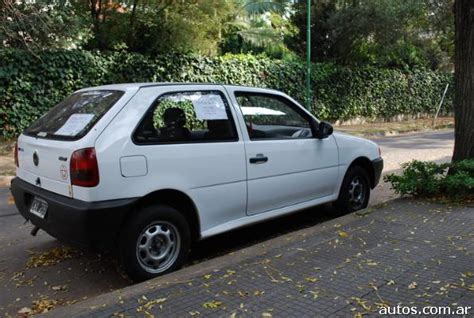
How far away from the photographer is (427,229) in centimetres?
511

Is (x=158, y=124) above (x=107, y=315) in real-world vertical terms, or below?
above

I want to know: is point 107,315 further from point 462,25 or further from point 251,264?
point 462,25

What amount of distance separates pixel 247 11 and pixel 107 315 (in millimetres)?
27587

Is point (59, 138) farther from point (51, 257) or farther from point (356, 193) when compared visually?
point (356, 193)

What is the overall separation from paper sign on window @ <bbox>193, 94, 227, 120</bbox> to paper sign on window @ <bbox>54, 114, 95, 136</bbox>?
3.20ft

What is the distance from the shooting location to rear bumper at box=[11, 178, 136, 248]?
392 centimetres

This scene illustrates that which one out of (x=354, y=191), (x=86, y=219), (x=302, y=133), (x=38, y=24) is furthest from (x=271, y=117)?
(x=38, y=24)

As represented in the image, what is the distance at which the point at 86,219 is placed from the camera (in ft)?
12.8

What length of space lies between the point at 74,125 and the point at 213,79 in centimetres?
1263

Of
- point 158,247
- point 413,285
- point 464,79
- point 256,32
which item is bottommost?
point 413,285

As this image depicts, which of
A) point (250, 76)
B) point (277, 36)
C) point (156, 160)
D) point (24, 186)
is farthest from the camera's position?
point (277, 36)

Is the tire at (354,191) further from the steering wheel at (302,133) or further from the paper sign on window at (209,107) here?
the paper sign on window at (209,107)

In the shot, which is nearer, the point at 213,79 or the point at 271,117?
the point at 271,117

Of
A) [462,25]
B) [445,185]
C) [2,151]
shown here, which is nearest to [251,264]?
[445,185]
